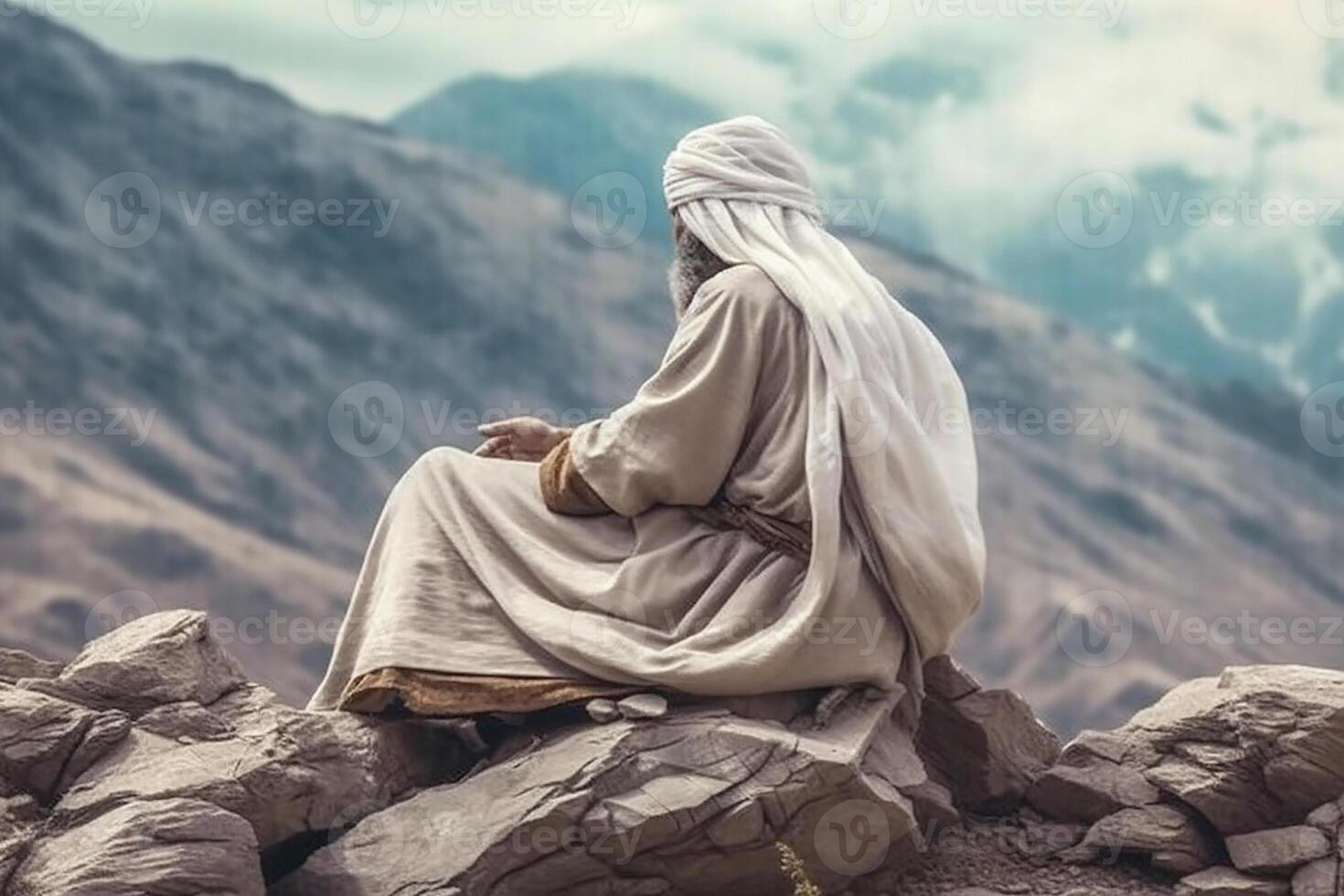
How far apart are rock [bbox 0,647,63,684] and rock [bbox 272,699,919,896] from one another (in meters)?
1.28

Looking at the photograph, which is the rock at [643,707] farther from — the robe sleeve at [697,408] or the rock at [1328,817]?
the rock at [1328,817]

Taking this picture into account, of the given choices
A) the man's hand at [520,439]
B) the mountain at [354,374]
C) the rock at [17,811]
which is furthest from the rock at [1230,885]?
the mountain at [354,374]

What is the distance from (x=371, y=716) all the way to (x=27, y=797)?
3.24 feet

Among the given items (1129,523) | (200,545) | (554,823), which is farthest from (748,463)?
(1129,523)

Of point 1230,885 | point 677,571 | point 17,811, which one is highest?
point 677,571

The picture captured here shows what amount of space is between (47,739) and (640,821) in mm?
1661

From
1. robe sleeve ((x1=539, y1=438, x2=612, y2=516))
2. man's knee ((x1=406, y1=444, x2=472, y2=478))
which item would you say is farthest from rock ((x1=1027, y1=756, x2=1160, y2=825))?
man's knee ((x1=406, y1=444, x2=472, y2=478))

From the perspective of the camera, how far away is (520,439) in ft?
26.1

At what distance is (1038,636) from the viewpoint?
135 ft

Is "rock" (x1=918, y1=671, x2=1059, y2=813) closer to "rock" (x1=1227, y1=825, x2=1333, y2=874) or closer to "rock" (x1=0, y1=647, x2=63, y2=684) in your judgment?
"rock" (x1=1227, y1=825, x2=1333, y2=874)

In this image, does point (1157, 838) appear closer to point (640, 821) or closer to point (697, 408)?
point (640, 821)

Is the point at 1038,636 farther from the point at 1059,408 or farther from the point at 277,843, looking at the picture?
the point at 277,843

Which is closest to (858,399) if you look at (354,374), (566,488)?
(566,488)

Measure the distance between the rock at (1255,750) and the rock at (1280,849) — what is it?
0.09 metres
